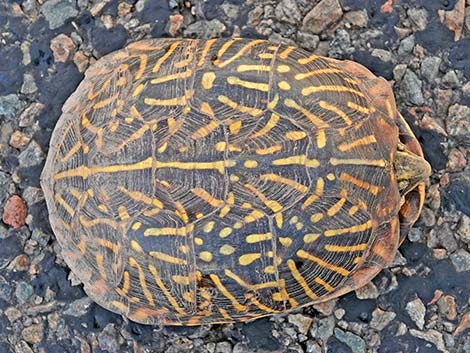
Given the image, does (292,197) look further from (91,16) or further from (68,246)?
(91,16)

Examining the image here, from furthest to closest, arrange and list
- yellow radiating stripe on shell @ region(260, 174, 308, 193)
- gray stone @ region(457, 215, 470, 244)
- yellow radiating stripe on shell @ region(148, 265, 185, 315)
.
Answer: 1. gray stone @ region(457, 215, 470, 244)
2. yellow radiating stripe on shell @ region(148, 265, 185, 315)
3. yellow radiating stripe on shell @ region(260, 174, 308, 193)

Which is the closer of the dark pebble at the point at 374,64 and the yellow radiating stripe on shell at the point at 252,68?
the yellow radiating stripe on shell at the point at 252,68

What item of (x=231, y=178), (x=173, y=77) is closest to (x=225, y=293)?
(x=231, y=178)

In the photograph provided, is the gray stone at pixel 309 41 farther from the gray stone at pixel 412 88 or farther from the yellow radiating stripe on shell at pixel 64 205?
the yellow radiating stripe on shell at pixel 64 205

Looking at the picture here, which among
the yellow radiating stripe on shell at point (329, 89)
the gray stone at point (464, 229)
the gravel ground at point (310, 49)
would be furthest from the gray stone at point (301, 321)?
the yellow radiating stripe on shell at point (329, 89)

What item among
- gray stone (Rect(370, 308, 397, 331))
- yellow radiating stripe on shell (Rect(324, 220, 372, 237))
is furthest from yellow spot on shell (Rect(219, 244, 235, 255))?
gray stone (Rect(370, 308, 397, 331))

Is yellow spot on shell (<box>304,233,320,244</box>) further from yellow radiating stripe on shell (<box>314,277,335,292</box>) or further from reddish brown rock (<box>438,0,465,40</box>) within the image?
reddish brown rock (<box>438,0,465,40</box>)
